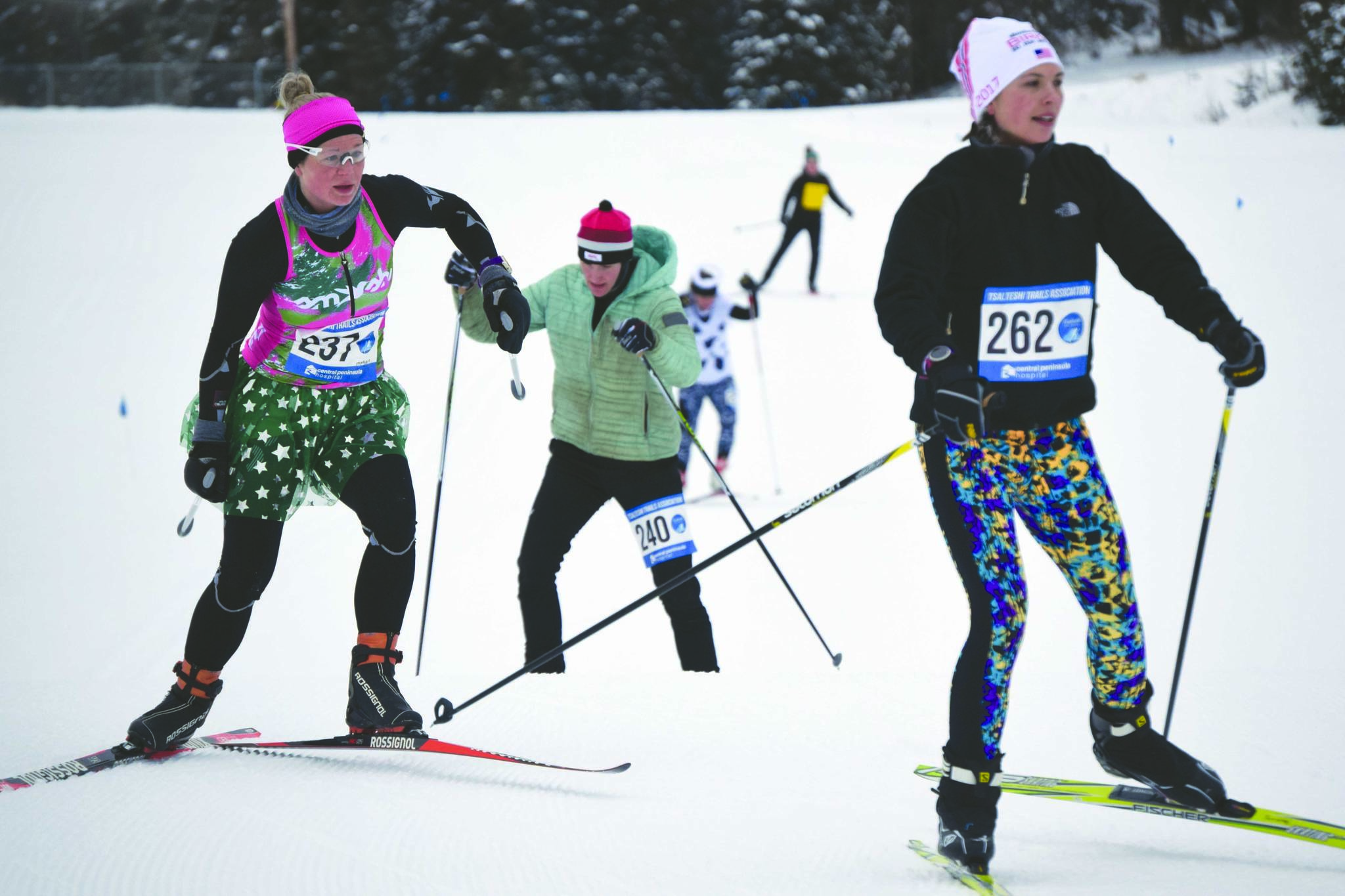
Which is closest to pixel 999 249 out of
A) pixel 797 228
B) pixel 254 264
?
pixel 254 264

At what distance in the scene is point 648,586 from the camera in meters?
7.04

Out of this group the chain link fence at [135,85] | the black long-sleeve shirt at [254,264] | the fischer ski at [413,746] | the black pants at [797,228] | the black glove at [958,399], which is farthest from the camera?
the chain link fence at [135,85]

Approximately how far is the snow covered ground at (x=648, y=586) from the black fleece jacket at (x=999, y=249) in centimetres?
104

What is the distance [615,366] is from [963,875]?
2.28 m

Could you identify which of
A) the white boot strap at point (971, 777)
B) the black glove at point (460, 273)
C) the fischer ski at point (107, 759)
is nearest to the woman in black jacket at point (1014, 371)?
the white boot strap at point (971, 777)

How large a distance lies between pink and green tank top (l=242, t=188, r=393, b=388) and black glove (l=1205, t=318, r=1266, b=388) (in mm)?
1980

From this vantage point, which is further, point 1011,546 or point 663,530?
point 663,530

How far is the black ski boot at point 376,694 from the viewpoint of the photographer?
10.7 feet

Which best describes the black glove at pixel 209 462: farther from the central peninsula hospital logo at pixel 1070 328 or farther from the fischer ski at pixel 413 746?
the central peninsula hospital logo at pixel 1070 328

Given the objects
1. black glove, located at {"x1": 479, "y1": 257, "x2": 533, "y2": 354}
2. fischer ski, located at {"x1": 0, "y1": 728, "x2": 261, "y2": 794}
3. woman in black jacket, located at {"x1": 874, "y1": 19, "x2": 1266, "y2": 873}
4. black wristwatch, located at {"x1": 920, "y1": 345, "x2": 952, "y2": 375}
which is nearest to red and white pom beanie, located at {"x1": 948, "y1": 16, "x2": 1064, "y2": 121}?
woman in black jacket, located at {"x1": 874, "y1": 19, "x2": 1266, "y2": 873}

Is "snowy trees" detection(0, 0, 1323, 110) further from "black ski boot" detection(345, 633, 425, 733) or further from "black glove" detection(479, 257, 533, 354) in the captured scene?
"black ski boot" detection(345, 633, 425, 733)

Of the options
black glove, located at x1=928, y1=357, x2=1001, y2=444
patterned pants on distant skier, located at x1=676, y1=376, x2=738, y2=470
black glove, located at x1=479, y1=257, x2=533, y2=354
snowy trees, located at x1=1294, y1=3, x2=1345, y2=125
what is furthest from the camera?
snowy trees, located at x1=1294, y1=3, x2=1345, y2=125

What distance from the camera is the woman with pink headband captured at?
120 inches

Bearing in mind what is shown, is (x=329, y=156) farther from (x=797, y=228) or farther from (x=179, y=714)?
(x=797, y=228)
